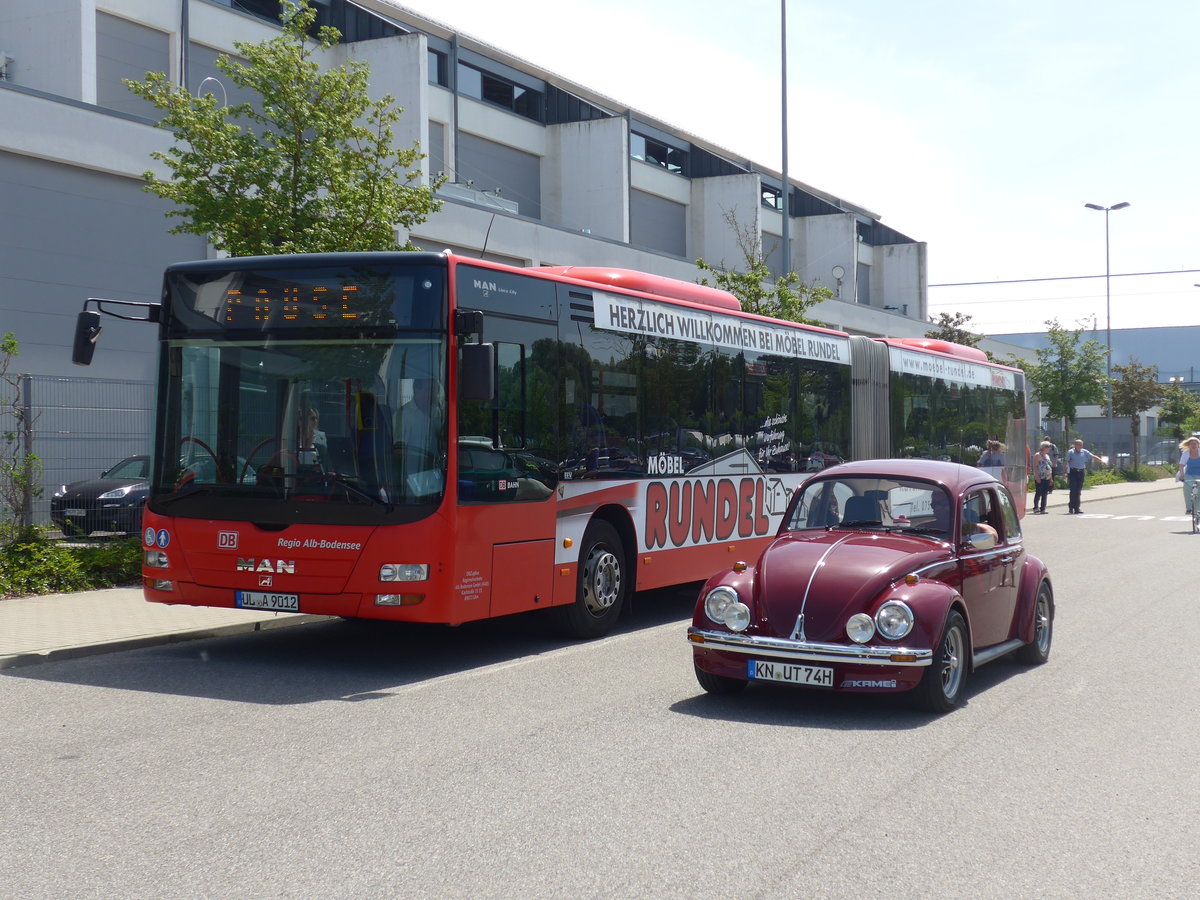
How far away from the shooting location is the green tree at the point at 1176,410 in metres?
67.8

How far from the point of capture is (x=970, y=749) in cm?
674

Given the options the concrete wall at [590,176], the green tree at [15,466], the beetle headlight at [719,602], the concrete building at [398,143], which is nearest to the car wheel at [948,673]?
the beetle headlight at [719,602]

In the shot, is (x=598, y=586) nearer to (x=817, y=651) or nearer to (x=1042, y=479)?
(x=817, y=651)

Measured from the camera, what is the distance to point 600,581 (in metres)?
11.0

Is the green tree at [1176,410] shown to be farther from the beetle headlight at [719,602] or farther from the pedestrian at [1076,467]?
the beetle headlight at [719,602]

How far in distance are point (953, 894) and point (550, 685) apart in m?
4.49

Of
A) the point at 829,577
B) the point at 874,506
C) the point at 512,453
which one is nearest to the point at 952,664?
the point at 829,577

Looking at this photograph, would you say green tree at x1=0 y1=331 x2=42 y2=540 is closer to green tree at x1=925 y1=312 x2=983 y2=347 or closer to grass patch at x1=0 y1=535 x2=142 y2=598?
grass patch at x1=0 y1=535 x2=142 y2=598

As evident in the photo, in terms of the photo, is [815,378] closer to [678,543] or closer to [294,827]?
[678,543]

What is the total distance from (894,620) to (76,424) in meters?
10.5

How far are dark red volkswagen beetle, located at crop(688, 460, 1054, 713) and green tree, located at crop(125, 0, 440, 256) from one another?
28.7 ft

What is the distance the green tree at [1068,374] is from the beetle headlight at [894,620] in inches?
1716

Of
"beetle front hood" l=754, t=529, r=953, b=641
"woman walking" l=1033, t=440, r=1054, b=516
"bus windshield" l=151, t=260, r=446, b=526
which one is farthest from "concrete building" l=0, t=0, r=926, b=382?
"woman walking" l=1033, t=440, r=1054, b=516

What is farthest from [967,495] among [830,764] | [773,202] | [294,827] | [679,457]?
[773,202]
